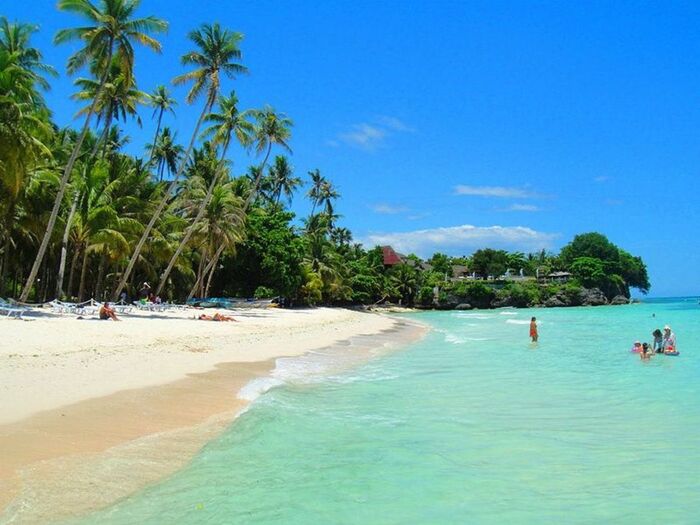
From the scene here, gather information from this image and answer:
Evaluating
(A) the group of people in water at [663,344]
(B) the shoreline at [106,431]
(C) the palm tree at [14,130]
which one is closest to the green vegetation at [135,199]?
(C) the palm tree at [14,130]

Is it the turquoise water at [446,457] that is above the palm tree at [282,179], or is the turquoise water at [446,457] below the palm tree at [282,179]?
below

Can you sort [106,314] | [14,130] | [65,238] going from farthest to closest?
1. [65,238]
2. [106,314]
3. [14,130]

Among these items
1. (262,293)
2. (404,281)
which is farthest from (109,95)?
(404,281)

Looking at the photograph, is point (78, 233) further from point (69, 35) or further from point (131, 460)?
point (131, 460)

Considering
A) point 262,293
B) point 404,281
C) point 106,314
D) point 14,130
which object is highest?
point 14,130

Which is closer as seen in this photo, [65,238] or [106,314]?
[106,314]

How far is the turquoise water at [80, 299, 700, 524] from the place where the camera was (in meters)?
5.32

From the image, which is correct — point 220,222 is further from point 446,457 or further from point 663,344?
point 446,457

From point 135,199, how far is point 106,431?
23669 mm

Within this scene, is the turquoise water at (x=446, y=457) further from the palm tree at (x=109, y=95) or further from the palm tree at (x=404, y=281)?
the palm tree at (x=404, y=281)

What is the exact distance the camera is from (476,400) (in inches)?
422

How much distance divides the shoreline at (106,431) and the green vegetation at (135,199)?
10.5 metres

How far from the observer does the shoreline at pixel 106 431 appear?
5.17 m

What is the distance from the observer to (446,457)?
707cm
